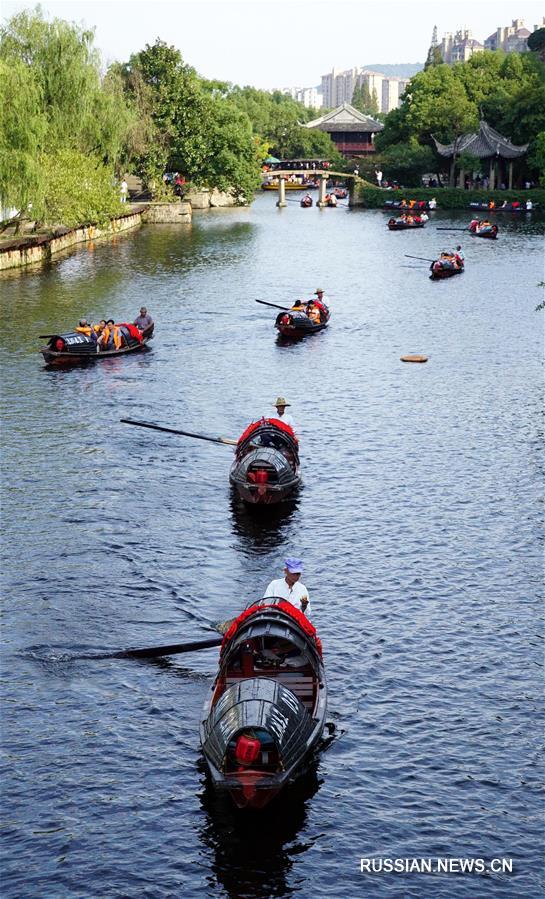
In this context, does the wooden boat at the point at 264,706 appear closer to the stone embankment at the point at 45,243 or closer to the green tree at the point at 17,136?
the green tree at the point at 17,136

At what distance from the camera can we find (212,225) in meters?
125

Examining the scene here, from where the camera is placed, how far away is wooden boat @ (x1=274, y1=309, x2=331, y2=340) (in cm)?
6225

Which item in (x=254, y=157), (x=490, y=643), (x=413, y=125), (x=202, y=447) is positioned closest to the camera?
(x=490, y=643)

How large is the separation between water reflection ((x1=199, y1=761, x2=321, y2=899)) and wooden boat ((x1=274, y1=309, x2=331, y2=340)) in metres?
42.6

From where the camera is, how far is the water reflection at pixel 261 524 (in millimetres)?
A: 32719

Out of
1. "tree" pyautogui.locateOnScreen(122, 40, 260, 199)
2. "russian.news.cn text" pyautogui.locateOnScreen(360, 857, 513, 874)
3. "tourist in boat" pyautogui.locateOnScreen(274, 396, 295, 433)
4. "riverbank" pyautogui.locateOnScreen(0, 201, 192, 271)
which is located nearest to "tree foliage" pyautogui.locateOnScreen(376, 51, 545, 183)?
"tree" pyautogui.locateOnScreen(122, 40, 260, 199)

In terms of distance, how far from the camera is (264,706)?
→ 2011 cm

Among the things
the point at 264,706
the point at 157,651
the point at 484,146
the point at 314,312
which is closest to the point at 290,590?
Answer: the point at 157,651

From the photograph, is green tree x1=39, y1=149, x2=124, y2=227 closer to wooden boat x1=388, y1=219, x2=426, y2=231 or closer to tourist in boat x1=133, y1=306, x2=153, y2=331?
tourist in boat x1=133, y1=306, x2=153, y2=331

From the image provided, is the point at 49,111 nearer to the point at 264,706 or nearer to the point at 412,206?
the point at 412,206

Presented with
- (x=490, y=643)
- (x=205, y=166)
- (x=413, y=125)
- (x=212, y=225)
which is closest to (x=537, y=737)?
(x=490, y=643)

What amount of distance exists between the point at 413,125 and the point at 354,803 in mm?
152214

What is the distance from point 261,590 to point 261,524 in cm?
489

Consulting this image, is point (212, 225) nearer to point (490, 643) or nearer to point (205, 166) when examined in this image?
point (205, 166)
